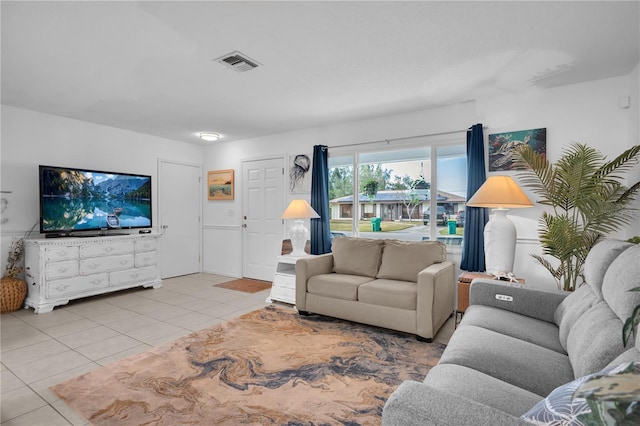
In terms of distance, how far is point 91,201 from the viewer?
442 cm

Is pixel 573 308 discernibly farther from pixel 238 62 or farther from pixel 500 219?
pixel 238 62

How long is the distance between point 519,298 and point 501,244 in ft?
2.99

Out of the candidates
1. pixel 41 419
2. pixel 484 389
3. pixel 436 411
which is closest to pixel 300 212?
pixel 41 419

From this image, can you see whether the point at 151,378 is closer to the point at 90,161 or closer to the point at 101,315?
the point at 101,315

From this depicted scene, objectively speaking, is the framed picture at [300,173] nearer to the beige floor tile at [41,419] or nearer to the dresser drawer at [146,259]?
the dresser drawer at [146,259]

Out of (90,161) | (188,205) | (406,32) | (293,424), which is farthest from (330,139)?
(293,424)

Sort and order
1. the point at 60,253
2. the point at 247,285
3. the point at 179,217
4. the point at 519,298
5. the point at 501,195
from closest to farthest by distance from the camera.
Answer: the point at 519,298 < the point at 501,195 < the point at 60,253 < the point at 247,285 < the point at 179,217

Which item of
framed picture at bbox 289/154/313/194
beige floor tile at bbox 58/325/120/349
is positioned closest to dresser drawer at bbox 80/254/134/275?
beige floor tile at bbox 58/325/120/349

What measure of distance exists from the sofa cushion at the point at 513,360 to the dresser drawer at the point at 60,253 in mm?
4336

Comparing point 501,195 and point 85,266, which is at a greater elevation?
point 501,195

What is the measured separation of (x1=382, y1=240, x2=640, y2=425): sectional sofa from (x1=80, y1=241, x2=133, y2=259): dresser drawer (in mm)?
4349

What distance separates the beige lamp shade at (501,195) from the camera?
293cm

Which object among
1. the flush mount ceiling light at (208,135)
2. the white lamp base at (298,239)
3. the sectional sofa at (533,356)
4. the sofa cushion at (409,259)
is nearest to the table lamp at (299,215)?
the white lamp base at (298,239)

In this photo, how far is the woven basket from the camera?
146 inches
